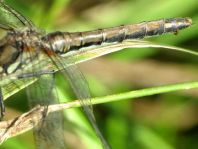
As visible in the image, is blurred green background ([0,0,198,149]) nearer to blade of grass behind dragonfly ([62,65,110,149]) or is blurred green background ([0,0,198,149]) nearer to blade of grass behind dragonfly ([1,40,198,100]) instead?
blade of grass behind dragonfly ([62,65,110,149])

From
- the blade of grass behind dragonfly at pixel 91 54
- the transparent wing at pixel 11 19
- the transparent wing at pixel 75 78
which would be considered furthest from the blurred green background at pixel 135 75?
the blade of grass behind dragonfly at pixel 91 54

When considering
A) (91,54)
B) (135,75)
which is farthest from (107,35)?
(91,54)

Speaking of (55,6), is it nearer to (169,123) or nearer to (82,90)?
(82,90)

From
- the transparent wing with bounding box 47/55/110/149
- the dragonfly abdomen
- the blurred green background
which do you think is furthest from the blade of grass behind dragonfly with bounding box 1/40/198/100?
the blurred green background

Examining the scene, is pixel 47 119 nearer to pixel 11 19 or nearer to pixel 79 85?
pixel 79 85

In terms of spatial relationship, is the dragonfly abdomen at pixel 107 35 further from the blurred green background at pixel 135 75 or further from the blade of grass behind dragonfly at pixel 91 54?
the blade of grass behind dragonfly at pixel 91 54
